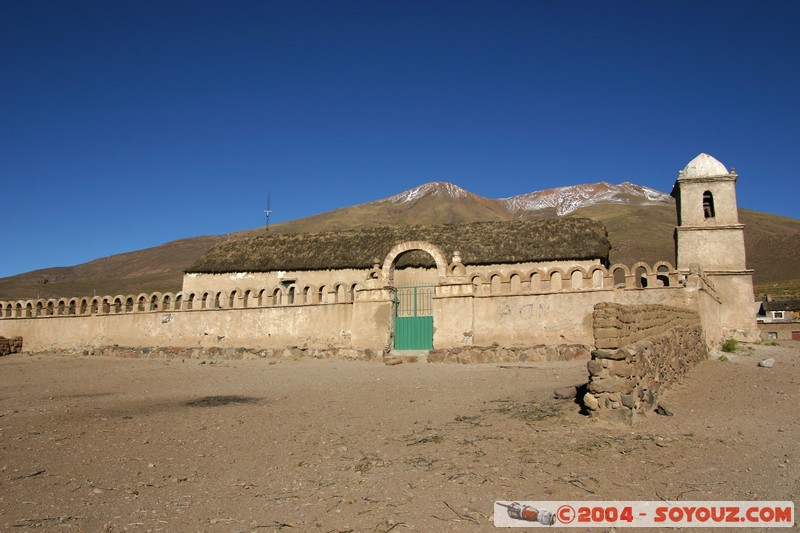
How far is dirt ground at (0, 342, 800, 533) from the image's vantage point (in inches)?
184

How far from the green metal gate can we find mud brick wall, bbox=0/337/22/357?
20.7m

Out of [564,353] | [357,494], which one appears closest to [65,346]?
[564,353]

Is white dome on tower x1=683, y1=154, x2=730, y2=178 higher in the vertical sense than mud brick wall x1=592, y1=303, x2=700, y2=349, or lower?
higher

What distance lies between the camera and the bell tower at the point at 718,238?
2364 centimetres

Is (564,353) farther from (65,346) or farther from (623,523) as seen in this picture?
(65,346)

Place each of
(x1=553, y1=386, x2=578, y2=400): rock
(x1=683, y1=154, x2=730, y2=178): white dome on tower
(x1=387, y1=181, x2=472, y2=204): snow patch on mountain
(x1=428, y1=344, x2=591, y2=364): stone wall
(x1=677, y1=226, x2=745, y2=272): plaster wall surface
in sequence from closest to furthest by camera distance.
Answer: (x1=553, y1=386, x2=578, y2=400): rock → (x1=428, y1=344, x2=591, y2=364): stone wall → (x1=677, y1=226, x2=745, y2=272): plaster wall surface → (x1=683, y1=154, x2=730, y2=178): white dome on tower → (x1=387, y1=181, x2=472, y2=204): snow patch on mountain

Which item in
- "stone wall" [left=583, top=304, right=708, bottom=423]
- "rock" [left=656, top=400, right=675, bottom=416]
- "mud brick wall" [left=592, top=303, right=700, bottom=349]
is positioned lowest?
"rock" [left=656, top=400, right=675, bottom=416]

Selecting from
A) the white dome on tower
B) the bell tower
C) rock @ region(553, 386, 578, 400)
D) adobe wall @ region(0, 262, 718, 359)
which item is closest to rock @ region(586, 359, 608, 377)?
rock @ region(553, 386, 578, 400)

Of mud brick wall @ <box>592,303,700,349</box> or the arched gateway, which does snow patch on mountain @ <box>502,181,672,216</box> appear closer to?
the arched gateway

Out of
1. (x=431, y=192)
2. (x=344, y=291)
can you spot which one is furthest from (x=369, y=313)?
(x=431, y=192)

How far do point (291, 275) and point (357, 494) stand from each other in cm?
2634

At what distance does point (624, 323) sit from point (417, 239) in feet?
76.7

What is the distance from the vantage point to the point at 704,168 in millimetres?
25953

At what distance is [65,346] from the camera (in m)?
26.4
